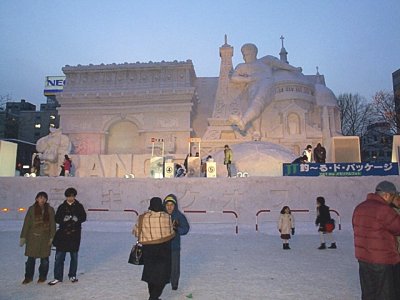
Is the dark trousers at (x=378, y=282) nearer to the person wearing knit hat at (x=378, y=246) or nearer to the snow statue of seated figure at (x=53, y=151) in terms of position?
the person wearing knit hat at (x=378, y=246)

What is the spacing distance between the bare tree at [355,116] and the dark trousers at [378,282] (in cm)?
3367

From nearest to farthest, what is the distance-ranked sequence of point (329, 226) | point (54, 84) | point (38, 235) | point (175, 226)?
point (175, 226) → point (38, 235) → point (329, 226) → point (54, 84)

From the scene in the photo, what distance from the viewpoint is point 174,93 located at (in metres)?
26.6

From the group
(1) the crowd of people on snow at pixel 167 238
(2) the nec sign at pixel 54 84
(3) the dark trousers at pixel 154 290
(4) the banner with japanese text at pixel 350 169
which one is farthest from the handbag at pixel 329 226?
(2) the nec sign at pixel 54 84

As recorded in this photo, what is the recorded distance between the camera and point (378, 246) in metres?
3.47

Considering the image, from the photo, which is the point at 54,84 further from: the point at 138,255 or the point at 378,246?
the point at 378,246

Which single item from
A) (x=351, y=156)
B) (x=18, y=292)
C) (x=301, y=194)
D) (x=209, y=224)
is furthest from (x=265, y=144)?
(x=18, y=292)

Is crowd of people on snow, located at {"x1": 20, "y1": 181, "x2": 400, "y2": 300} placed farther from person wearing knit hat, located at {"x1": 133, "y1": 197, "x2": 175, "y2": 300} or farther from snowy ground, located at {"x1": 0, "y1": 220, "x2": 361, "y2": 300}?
snowy ground, located at {"x1": 0, "y1": 220, "x2": 361, "y2": 300}

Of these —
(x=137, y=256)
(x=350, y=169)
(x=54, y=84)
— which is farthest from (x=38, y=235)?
(x=54, y=84)

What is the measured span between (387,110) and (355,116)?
5675 mm

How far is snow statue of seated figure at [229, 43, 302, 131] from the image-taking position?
973 inches

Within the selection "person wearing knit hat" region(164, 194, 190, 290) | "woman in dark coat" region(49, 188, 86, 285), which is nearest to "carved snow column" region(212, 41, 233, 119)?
"woman in dark coat" region(49, 188, 86, 285)

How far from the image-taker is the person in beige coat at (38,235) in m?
5.44

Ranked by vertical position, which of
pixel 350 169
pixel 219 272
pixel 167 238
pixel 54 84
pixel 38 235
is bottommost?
pixel 219 272
